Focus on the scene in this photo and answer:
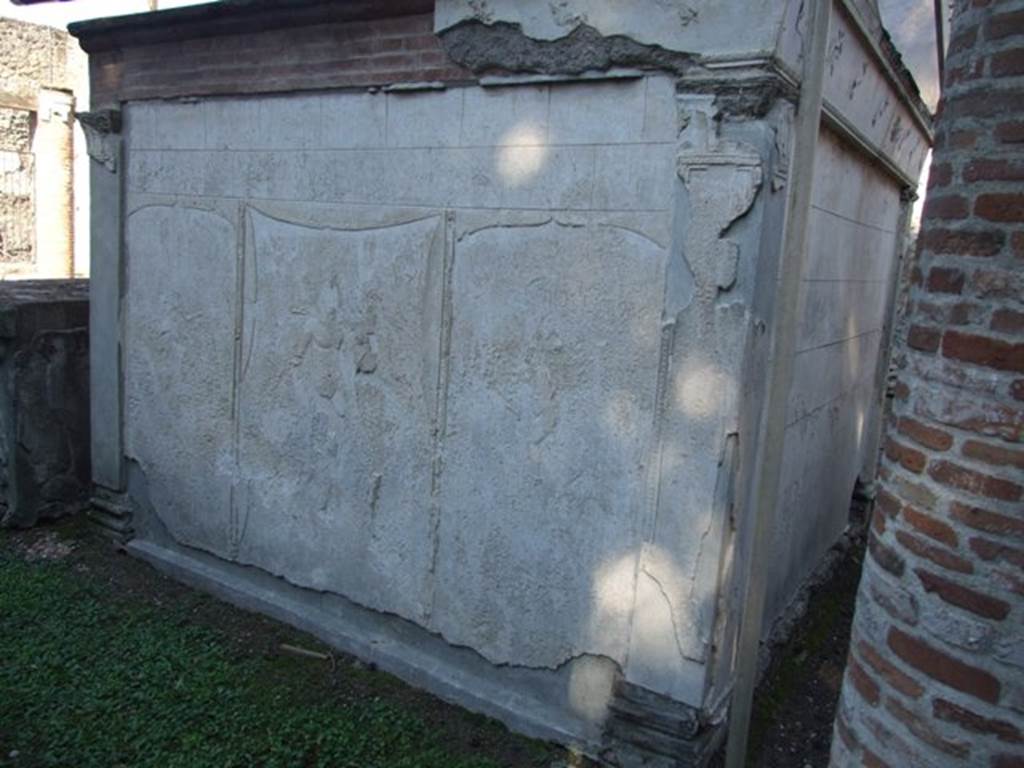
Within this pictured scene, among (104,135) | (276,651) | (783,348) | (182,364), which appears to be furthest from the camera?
(104,135)

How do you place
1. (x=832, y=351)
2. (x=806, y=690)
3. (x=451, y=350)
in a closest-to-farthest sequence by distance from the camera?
(x=451, y=350) → (x=806, y=690) → (x=832, y=351)

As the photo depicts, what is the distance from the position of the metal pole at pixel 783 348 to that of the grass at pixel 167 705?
1.21 meters

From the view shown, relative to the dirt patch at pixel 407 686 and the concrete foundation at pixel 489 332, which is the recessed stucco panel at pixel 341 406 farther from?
the dirt patch at pixel 407 686

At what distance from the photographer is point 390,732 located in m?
3.42

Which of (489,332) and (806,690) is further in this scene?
(806,690)

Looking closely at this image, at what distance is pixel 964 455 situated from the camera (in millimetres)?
1585

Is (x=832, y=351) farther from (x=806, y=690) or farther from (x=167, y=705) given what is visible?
(x=167, y=705)

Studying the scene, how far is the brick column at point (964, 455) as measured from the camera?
4.99ft

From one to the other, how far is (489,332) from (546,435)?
0.52 meters

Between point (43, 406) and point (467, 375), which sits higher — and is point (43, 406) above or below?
below

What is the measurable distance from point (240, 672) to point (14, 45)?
Answer: 464 inches

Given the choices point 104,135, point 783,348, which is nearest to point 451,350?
point 783,348

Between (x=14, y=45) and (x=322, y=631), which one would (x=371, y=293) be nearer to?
(x=322, y=631)

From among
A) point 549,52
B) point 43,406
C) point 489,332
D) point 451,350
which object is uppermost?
point 549,52
